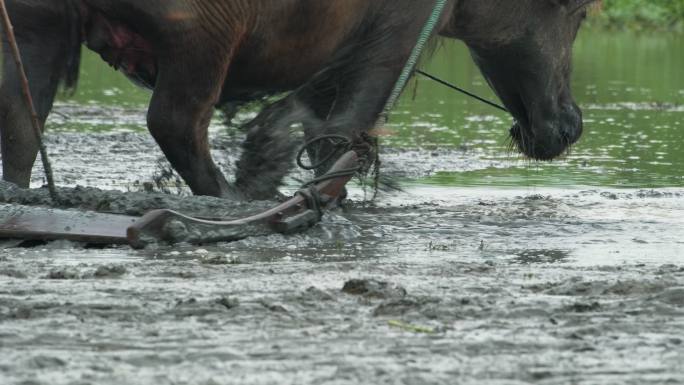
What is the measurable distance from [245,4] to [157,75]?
1.55ft

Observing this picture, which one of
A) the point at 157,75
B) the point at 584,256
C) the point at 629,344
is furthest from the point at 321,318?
the point at 157,75

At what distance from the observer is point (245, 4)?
21.5 ft

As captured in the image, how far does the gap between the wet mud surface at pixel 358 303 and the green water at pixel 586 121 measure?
3.54ft

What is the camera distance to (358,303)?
475 centimetres

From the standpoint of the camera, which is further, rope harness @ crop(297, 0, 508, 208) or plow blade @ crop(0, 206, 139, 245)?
rope harness @ crop(297, 0, 508, 208)

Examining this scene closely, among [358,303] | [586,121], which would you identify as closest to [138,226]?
[358,303]

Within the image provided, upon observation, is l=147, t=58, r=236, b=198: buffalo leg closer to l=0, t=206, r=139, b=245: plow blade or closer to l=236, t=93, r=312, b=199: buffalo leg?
l=236, t=93, r=312, b=199: buffalo leg

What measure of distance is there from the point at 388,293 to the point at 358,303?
158 mm

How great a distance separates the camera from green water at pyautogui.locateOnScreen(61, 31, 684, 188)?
9.32 metres

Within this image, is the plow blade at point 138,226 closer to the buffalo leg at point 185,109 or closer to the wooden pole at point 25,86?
the wooden pole at point 25,86

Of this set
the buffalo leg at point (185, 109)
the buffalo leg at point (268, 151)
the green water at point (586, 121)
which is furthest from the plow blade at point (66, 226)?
the green water at point (586, 121)

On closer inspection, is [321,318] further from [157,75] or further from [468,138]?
[468,138]

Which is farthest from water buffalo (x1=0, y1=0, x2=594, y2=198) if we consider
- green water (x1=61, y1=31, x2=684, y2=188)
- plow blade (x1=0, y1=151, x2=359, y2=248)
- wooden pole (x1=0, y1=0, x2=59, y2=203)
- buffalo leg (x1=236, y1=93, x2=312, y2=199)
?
plow blade (x1=0, y1=151, x2=359, y2=248)

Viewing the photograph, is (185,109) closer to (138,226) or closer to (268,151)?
(268,151)
